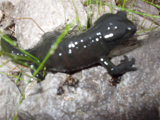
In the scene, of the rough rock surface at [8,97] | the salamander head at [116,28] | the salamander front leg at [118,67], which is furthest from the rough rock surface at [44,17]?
the salamander front leg at [118,67]

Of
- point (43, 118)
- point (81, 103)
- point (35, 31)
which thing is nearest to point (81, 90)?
point (81, 103)

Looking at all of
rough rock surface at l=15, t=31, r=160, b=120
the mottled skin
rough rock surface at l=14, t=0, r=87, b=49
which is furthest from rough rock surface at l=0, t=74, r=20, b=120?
the mottled skin

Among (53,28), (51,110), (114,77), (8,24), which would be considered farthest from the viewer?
(8,24)

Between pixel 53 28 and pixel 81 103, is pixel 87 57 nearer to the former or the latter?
pixel 81 103

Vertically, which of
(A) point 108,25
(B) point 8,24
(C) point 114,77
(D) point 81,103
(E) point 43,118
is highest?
(A) point 108,25

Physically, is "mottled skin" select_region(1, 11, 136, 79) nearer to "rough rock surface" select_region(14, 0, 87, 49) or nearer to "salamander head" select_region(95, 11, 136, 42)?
"salamander head" select_region(95, 11, 136, 42)

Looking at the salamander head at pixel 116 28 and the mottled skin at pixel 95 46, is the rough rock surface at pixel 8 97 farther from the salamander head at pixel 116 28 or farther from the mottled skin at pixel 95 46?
the salamander head at pixel 116 28
